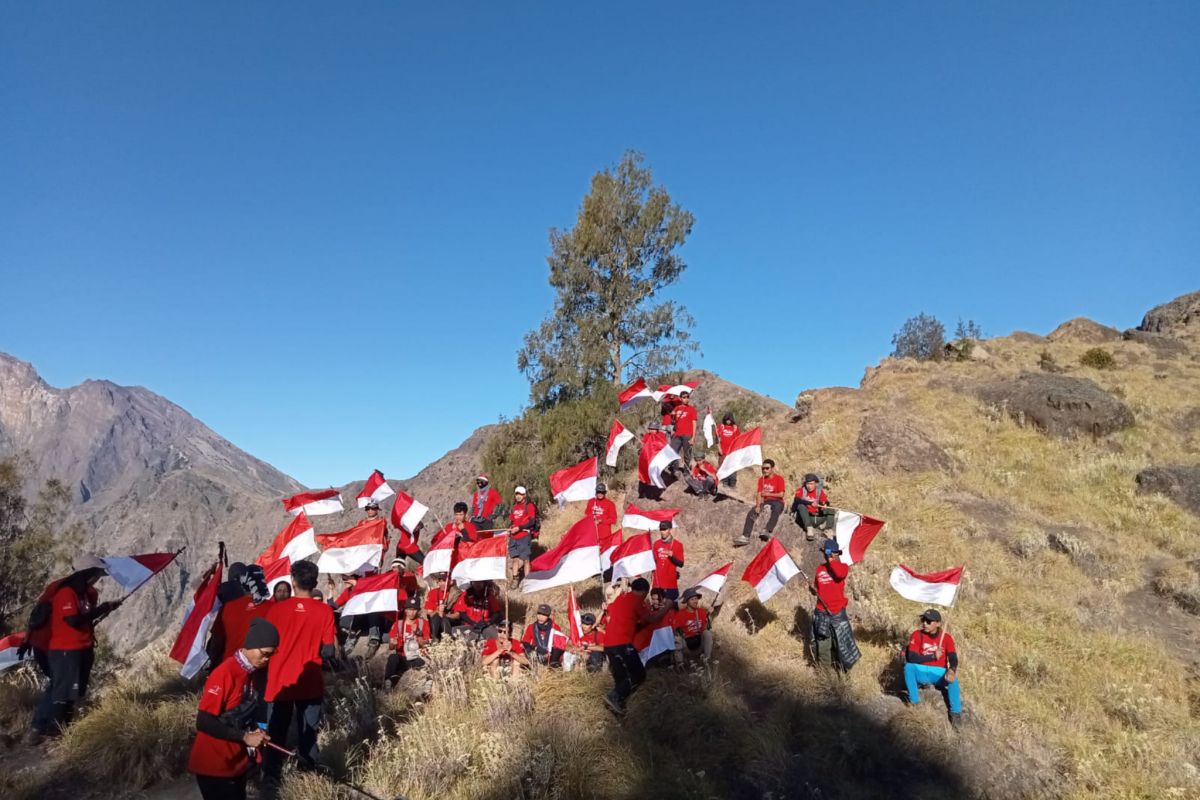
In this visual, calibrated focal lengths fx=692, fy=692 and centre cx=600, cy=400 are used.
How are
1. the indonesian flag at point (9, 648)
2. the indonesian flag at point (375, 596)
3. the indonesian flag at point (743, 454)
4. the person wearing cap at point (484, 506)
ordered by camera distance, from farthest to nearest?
Answer: 1. the indonesian flag at point (743, 454)
2. the person wearing cap at point (484, 506)
3. the indonesian flag at point (375, 596)
4. the indonesian flag at point (9, 648)

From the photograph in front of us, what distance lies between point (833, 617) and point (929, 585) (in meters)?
1.29

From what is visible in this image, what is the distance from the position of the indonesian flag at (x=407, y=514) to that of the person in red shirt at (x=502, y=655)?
161 inches

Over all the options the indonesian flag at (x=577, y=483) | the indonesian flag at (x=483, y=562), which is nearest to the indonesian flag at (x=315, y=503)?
the indonesian flag at (x=577, y=483)

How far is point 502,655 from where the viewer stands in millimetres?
9148

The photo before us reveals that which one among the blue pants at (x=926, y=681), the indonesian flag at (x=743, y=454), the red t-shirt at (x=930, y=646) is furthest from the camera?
the indonesian flag at (x=743, y=454)

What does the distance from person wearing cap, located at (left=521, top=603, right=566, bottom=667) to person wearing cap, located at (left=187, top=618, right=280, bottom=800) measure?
454 centimetres

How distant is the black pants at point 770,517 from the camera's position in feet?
Answer: 42.0

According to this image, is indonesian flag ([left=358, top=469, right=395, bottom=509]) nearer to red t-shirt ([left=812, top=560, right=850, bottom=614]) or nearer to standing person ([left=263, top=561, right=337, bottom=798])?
standing person ([left=263, top=561, right=337, bottom=798])

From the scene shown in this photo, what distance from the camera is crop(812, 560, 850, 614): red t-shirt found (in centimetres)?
870

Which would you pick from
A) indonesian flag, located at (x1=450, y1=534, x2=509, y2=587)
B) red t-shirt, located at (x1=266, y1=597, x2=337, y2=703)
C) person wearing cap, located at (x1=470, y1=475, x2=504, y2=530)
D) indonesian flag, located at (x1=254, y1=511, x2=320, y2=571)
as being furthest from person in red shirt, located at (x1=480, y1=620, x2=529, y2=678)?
indonesian flag, located at (x1=254, y1=511, x2=320, y2=571)

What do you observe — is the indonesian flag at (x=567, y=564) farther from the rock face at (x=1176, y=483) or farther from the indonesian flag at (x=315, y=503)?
the rock face at (x=1176, y=483)

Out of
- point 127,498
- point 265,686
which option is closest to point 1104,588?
point 265,686

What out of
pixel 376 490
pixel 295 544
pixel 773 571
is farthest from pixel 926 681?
pixel 376 490

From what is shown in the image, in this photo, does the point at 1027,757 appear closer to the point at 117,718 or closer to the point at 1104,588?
the point at 1104,588
